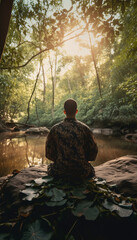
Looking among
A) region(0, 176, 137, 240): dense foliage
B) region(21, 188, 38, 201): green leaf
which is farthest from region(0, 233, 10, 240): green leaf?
region(21, 188, 38, 201): green leaf

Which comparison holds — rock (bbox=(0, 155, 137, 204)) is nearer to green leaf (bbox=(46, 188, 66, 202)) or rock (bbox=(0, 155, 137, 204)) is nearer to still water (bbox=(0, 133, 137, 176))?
green leaf (bbox=(46, 188, 66, 202))

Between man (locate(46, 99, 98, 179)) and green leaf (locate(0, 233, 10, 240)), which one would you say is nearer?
green leaf (locate(0, 233, 10, 240))

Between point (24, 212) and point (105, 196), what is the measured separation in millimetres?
905

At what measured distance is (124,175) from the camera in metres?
2.29

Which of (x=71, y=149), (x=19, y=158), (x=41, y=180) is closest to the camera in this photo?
(x=41, y=180)

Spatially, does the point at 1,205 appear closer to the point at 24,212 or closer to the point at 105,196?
the point at 24,212

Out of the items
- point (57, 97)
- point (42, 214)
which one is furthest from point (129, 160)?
point (57, 97)

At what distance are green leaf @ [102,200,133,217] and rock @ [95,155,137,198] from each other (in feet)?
1.96

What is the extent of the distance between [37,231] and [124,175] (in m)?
1.80

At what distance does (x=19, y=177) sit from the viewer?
217 centimetres

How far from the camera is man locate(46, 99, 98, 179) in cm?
202

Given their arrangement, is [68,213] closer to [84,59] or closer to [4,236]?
[4,236]

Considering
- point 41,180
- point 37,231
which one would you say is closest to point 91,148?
point 41,180

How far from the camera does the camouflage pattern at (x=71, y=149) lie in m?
2.02
